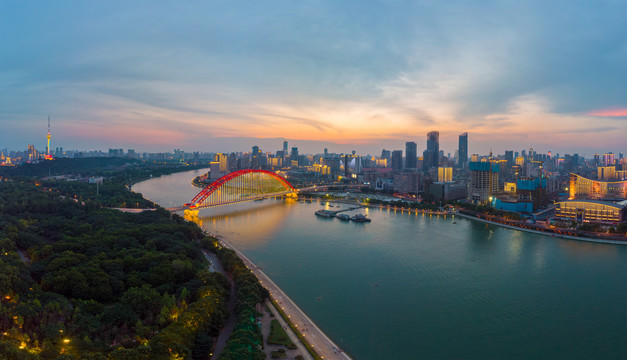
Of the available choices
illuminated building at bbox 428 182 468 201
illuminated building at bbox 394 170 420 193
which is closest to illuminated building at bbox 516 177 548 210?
illuminated building at bbox 428 182 468 201

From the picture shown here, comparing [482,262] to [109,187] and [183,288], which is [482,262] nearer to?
[183,288]

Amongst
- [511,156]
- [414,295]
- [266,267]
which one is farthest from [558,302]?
[511,156]

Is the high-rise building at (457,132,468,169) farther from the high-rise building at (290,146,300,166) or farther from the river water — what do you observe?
the river water

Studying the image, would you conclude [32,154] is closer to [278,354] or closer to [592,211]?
[278,354]

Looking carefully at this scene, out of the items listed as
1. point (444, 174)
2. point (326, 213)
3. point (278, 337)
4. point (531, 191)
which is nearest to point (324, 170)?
point (444, 174)

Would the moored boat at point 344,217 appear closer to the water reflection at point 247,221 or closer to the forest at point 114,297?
the water reflection at point 247,221
